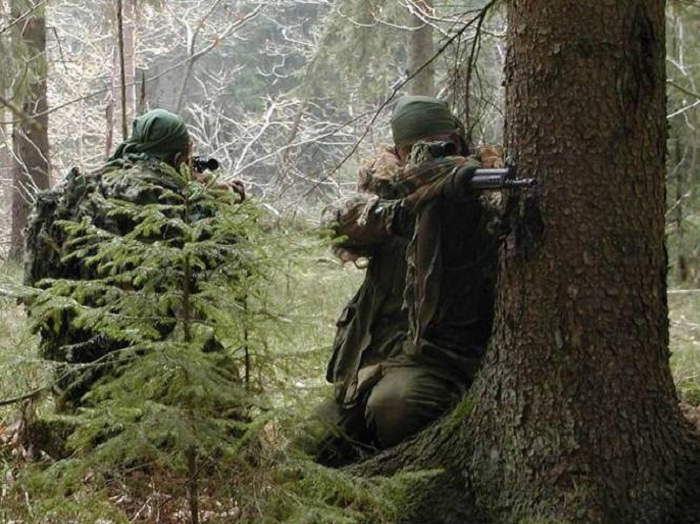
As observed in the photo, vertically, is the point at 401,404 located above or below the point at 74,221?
below

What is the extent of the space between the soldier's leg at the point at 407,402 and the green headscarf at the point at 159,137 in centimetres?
190

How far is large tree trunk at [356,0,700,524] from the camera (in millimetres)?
3039

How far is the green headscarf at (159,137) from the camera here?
482 cm

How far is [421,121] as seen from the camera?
4.02 m

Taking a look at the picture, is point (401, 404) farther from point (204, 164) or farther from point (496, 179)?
point (204, 164)

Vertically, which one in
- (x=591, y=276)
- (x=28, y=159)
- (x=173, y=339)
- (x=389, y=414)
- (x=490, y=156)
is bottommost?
(x=389, y=414)

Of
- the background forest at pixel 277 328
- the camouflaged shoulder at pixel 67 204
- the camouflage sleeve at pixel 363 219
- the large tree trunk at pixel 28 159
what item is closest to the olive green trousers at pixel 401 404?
the background forest at pixel 277 328

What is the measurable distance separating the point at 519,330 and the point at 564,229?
0.41 metres

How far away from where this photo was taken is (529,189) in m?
3.12

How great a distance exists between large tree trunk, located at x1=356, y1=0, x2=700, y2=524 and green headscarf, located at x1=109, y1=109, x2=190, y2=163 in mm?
2294

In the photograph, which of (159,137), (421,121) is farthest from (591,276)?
(159,137)

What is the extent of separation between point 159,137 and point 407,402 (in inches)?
84.0

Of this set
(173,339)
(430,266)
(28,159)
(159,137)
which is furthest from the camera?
(28,159)

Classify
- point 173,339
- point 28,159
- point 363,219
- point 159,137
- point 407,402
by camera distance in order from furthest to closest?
point 28,159 < point 159,137 < point 363,219 < point 407,402 < point 173,339
